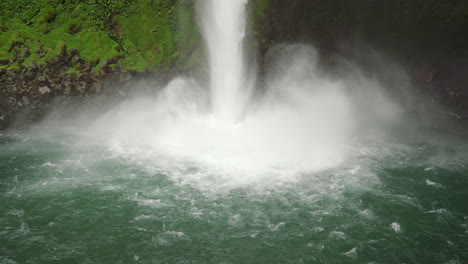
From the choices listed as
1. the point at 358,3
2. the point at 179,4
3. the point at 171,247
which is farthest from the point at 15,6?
the point at 358,3

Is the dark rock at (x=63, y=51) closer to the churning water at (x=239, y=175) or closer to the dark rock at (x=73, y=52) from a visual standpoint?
the dark rock at (x=73, y=52)

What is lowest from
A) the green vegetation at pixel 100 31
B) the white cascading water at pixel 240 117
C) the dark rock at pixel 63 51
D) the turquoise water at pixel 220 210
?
the turquoise water at pixel 220 210

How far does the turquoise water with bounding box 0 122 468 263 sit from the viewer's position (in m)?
15.2

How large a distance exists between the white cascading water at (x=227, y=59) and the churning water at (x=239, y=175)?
0.10 metres

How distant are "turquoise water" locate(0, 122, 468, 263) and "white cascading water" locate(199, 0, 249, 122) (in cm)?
897

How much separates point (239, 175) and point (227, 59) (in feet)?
42.3

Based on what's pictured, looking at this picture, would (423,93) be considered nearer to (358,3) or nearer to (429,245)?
(358,3)

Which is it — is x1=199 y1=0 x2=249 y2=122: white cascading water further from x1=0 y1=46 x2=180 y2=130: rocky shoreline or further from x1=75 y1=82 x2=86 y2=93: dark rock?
x1=75 y1=82 x2=86 y2=93: dark rock

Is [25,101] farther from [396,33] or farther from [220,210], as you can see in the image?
[396,33]

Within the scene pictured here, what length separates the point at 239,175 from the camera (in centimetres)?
2170

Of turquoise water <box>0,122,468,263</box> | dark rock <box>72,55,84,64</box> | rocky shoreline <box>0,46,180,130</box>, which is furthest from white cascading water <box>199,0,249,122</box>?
dark rock <box>72,55,84,64</box>

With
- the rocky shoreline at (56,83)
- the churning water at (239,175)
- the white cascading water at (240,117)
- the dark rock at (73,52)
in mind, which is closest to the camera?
the churning water at (239,175)

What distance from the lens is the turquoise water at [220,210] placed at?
1525 cm

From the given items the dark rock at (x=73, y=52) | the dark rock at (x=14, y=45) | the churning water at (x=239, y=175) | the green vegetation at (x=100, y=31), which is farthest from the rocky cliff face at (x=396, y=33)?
the dark rock at (x=14, y=45)
